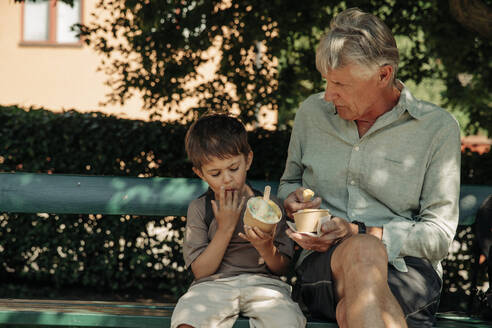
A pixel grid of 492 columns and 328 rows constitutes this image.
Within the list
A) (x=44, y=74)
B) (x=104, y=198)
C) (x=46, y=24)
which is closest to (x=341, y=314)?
(x=104, y=198)

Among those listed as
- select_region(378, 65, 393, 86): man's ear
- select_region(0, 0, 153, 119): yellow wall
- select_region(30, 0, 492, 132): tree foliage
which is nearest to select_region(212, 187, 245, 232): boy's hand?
select_region(378, 65, 393, 86): man's ear

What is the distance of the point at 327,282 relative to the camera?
259 centimetres

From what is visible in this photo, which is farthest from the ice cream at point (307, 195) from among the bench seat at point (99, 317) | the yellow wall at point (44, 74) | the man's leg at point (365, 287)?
the yellow wall at point (44, 74)

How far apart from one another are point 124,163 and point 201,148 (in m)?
2.17

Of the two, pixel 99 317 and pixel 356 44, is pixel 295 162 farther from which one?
pixel 99 317

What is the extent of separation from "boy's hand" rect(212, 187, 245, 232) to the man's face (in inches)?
21.6

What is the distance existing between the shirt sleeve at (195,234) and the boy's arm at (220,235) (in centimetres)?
3

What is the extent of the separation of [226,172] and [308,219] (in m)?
0.43

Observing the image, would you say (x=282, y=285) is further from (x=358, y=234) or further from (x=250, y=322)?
(x=358, y=234)

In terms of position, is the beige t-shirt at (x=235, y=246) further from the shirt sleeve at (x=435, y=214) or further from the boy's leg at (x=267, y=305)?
the shirt sleeve at (x=435, y=214)

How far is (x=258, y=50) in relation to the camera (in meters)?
5.21

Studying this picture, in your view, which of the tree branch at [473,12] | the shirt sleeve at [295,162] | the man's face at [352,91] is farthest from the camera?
the tree branch at [473,12]

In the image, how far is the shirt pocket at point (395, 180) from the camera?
2.74 m

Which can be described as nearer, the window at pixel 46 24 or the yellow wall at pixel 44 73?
the yellow wall at pixel 44 73
